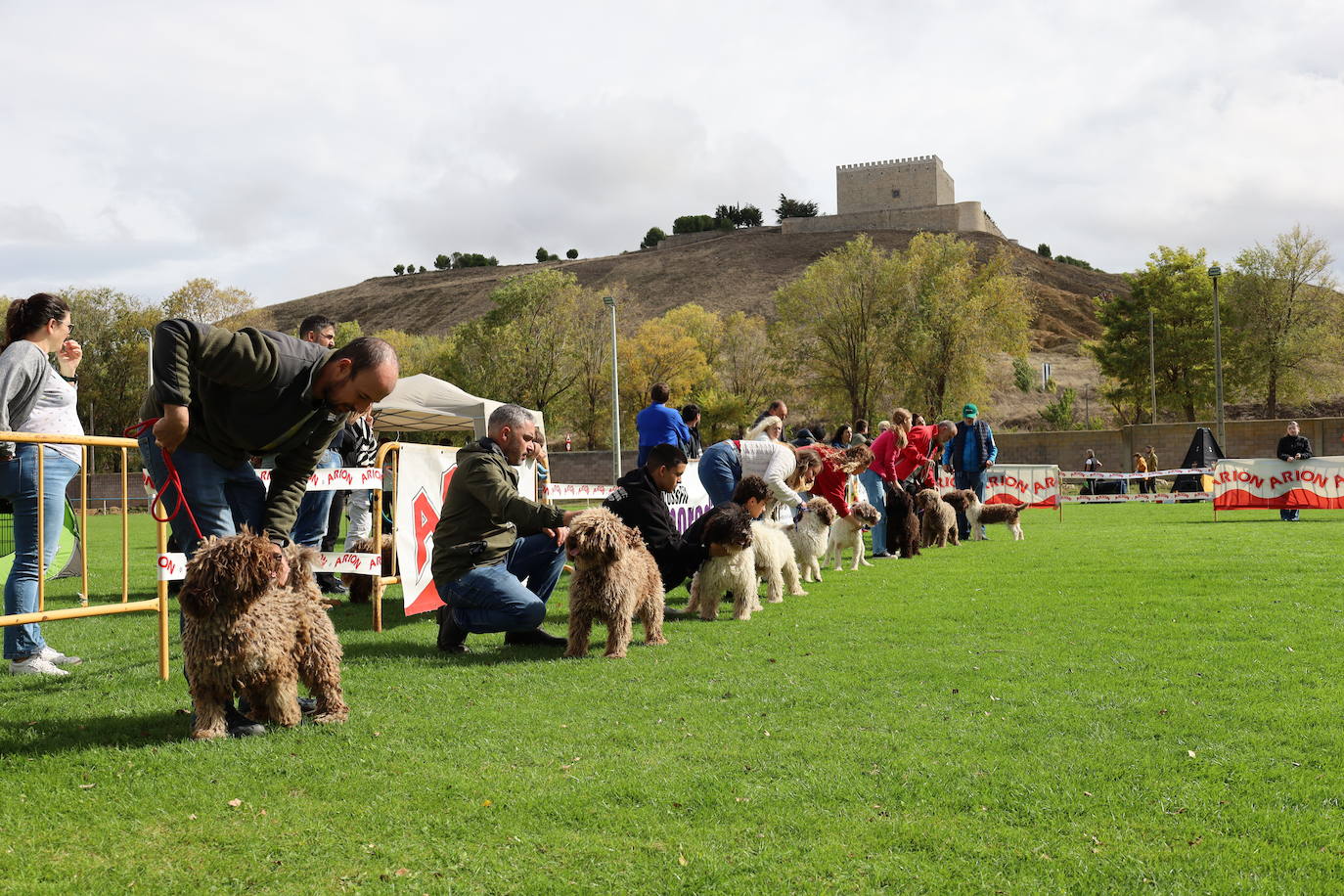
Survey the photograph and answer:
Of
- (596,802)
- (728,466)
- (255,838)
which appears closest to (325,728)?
(255,838)

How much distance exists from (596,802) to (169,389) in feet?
7.66

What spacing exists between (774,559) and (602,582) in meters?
2.76

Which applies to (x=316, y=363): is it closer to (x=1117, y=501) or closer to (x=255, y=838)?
(x=255, y=838)

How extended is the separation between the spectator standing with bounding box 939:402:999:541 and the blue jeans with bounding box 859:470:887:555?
2.79m

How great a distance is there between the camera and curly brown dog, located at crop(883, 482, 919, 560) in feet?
41.3

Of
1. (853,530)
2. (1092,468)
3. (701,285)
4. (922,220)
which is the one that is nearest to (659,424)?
(853,530)

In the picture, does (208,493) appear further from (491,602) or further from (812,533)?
(812,533)

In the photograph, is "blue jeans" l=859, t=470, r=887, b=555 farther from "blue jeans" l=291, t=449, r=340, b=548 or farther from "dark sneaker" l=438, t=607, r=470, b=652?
"dark sneaker" l=438, t=607, r=470, b=652

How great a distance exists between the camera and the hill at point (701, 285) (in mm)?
96188

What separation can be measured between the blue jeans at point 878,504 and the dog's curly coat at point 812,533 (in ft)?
9.08

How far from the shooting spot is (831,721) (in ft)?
14.7

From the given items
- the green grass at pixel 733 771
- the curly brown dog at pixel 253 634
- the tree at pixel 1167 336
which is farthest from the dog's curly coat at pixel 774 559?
the tree at pixel 1167 336

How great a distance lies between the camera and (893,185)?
118 meters

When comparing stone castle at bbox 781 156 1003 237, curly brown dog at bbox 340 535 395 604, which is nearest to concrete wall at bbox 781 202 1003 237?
stone castle at bbox 781 156 1003 237
